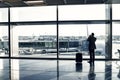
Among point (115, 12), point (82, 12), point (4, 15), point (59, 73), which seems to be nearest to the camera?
point (59, 73)

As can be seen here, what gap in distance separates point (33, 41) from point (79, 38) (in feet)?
10.1

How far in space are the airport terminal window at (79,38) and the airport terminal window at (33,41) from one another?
27.9 inches

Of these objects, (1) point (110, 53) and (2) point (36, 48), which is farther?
(2) point (36, 48)

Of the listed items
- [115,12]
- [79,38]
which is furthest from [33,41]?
[115,12]

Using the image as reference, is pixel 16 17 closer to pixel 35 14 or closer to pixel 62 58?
pixel 35 14

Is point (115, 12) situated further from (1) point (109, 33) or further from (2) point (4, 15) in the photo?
(2) point (4, 15)

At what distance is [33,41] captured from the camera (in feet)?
51.4

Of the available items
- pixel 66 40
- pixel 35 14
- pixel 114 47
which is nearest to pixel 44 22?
pixel 35 14

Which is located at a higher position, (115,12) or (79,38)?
(115,12)

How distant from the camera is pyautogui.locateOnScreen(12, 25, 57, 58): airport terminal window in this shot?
15.3 metres

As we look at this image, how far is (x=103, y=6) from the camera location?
47.6ft

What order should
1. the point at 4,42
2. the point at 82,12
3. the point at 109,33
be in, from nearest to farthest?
1. the point at 109,33
2. the point at 82,12
3. the point at 4,42

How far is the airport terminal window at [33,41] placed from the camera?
1527cm

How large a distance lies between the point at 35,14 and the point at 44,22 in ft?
2.66
